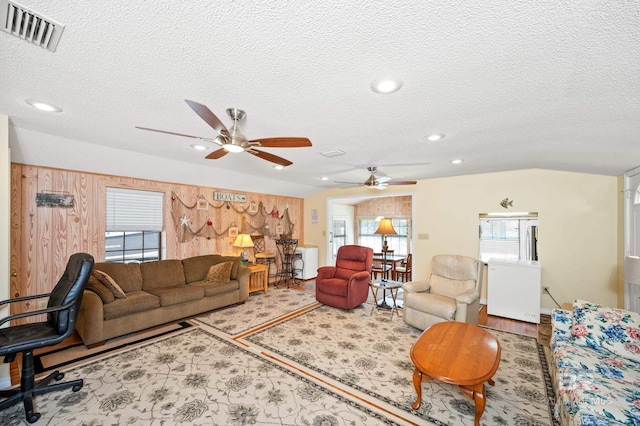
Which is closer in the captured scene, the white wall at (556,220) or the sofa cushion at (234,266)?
the white wall at (556,220)

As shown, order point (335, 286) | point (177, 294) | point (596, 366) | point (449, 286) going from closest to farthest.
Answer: point (596, 366) → point (177, 294) → point (449, 286) → point (335, 286)

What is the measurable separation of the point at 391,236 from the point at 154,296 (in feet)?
21.2

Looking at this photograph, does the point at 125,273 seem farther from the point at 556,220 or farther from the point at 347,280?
the point at 556,220

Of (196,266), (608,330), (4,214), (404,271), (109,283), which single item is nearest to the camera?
(608,330)

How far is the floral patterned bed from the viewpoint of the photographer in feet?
4.82

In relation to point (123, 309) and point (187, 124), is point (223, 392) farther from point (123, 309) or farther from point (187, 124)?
point (187, 124)

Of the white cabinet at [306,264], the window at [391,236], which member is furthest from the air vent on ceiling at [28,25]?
the window at [391,236]

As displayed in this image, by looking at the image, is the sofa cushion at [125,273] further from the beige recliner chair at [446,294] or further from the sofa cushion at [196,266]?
the beige recliner chair at [446,294]

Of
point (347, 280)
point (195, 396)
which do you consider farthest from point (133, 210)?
point (347, 280)

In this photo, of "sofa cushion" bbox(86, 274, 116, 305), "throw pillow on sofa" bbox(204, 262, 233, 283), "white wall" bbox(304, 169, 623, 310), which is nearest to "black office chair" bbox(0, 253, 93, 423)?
"sofa cushion" bbox(86, 274, 116, 305)

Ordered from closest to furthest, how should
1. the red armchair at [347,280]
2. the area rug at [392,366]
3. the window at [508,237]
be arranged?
the area rug at [392,366], the red armchair at [347,280], the window at [508,237]

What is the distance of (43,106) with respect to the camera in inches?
84.8

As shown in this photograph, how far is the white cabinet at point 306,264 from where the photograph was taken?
6.67 meters

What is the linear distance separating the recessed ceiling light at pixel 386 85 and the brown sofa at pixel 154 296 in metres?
3.72
